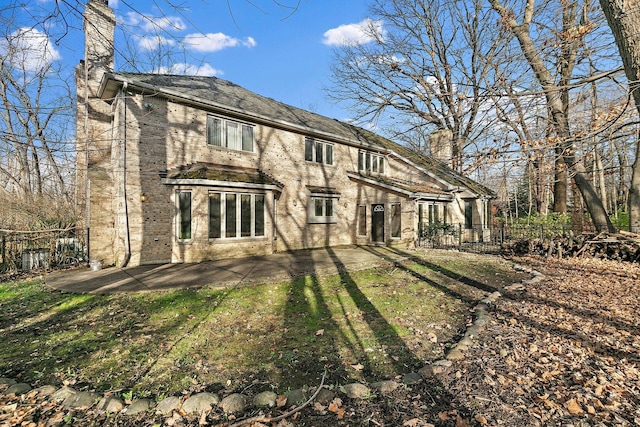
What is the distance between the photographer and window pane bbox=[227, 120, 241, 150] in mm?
12938

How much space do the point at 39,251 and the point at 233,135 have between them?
8.02 m

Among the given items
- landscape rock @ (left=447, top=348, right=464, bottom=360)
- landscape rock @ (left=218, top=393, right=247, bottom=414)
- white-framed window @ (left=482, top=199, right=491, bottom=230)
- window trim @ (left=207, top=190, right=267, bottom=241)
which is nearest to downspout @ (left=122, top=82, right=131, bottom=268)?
window trim @ (left=207, top=190, right=267, bottom=241)

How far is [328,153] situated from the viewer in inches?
678

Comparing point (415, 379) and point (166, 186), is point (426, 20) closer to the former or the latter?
point (166, 186)

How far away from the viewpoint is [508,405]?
10.3 feet

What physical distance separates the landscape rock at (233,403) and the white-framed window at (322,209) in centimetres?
1271

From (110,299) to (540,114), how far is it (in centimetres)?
981

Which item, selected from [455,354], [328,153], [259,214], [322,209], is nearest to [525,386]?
[455,354]

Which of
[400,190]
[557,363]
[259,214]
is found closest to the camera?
[557,363]

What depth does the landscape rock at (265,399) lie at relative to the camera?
10.4 feet

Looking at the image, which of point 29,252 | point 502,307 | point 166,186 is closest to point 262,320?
point 502,307

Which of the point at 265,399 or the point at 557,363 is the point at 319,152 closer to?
the point at 557,363

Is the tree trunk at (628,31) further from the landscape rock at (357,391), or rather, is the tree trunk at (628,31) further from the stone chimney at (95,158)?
the stone chimney at (95,158)

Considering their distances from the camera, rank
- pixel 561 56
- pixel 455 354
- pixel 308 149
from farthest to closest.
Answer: pixel 308 149 < pixel 561 56 < pixel 455 354
